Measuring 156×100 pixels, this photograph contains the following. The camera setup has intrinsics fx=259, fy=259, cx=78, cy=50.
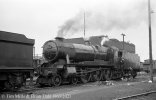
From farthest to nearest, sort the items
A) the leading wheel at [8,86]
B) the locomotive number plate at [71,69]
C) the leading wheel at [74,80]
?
the leading wheel at [74,80], the locomotive number plate at [71,69], the leading wheel at [8,86]

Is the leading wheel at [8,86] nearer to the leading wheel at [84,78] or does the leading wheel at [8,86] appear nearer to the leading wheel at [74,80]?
the leading wheel at [74,80]

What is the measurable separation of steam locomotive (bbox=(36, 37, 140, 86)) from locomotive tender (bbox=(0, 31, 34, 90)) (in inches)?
121

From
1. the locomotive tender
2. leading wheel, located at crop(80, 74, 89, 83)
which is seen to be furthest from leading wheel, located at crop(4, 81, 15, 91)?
leading wheel, located at crop(80, 74, 89, 83)

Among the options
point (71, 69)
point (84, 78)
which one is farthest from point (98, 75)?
point (71, 69)

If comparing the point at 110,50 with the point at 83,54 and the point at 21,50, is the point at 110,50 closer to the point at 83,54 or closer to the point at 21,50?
the point at 83,54

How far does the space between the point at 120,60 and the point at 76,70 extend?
7.05 m

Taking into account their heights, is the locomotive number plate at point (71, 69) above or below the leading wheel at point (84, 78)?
above

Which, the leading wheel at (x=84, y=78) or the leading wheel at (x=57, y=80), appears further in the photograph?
the leading wheel at (x=84, y=78)

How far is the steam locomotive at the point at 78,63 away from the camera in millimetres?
17141

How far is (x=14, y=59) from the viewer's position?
13.0 metres

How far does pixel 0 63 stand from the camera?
12219 millimetres

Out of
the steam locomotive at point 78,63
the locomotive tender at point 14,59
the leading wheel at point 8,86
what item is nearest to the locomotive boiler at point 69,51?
the steam locomotive at point 78,63

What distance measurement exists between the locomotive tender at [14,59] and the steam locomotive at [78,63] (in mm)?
3071

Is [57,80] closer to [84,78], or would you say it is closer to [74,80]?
[74,80]
